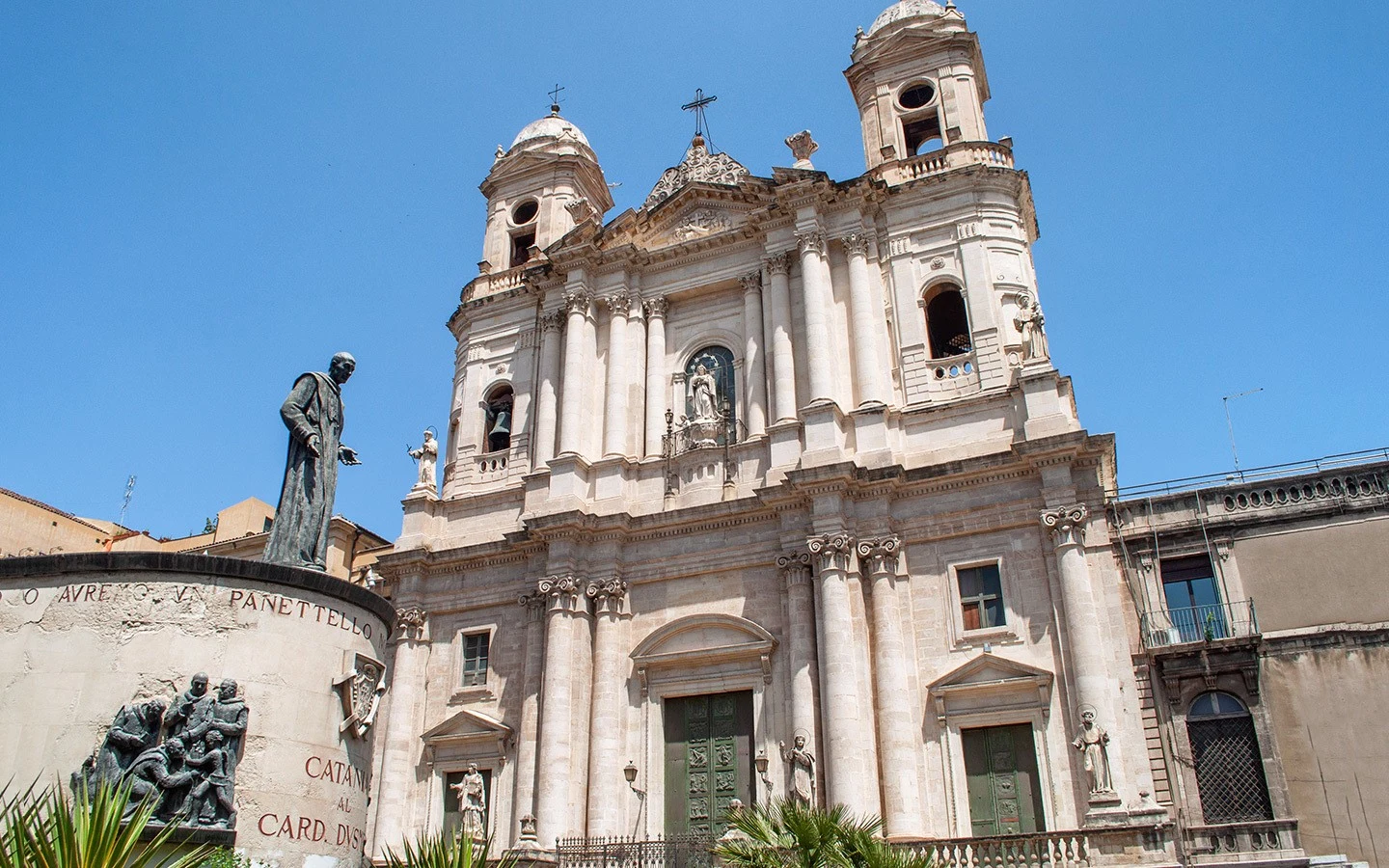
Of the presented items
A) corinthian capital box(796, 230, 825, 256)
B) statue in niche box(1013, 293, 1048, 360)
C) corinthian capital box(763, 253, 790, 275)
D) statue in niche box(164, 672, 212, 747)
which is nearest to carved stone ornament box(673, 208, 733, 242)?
corinthian capital box(763, 253, 790, 275)

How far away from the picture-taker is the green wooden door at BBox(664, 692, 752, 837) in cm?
1966

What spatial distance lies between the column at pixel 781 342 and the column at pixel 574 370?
4.44 m

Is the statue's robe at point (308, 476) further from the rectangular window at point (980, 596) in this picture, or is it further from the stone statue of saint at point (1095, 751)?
the rectangular window at point (980, 596)

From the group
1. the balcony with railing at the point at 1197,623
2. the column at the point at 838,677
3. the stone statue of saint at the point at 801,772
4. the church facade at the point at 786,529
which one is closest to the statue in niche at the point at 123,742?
the stone statue of saint at the point at 801,772

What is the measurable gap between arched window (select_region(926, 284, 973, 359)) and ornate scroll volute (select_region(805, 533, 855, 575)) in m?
5.68

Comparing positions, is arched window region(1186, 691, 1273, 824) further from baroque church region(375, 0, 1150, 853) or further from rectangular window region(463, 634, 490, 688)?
rectangular window region(463, 634, 490, 688)

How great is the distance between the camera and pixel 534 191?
29906 millimetres

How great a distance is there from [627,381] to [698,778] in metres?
9.00

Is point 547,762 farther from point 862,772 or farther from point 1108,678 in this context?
point 1108,678

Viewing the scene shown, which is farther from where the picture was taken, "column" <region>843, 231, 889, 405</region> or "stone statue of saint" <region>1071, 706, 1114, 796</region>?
"column" <region>843, 231, 889, 405</region>

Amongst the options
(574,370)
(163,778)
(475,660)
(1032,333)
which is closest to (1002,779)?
(1032,333)

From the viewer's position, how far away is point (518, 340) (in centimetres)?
2694

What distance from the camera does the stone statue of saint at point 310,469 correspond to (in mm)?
10328

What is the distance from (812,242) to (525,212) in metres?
10.3
